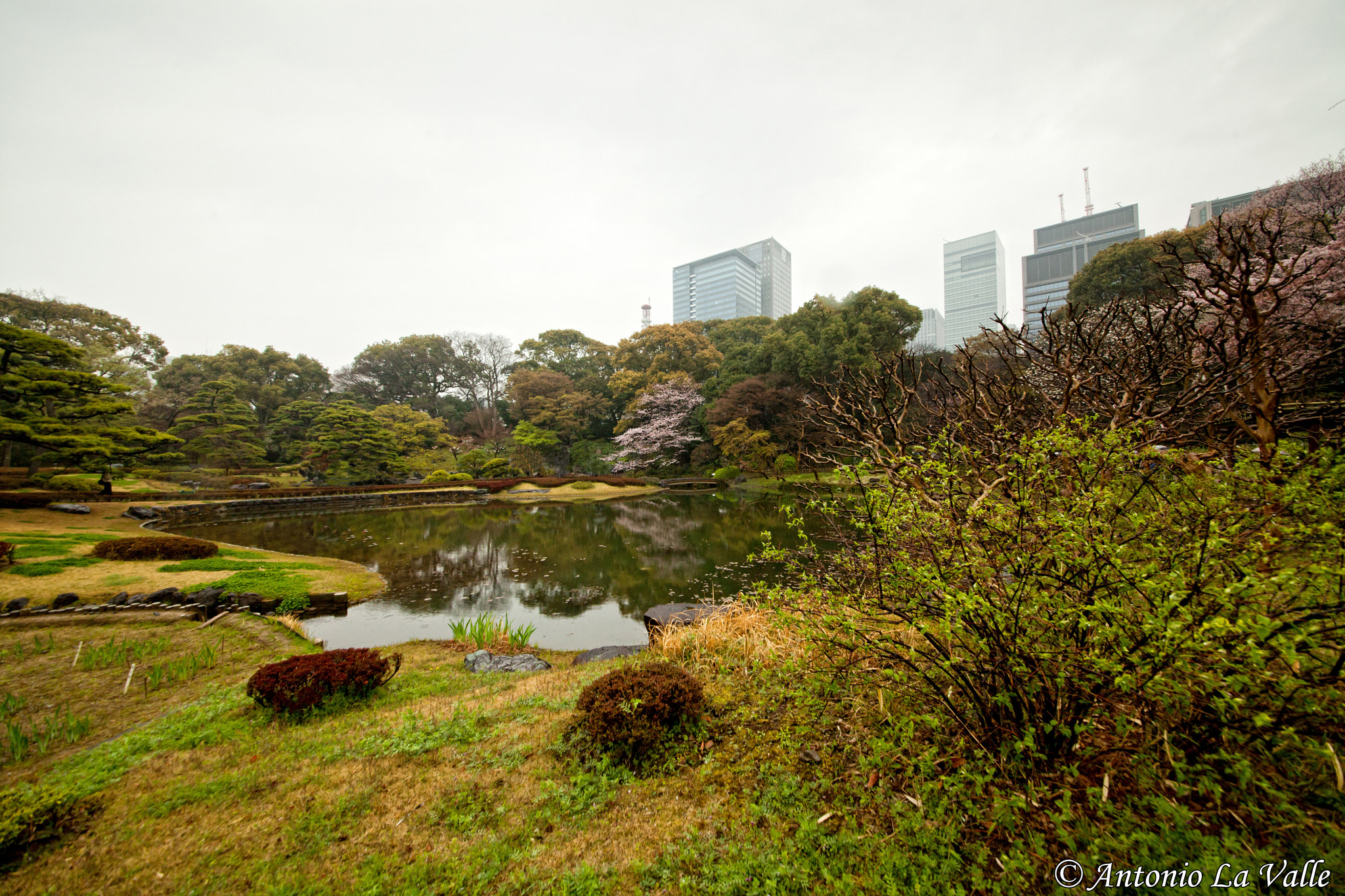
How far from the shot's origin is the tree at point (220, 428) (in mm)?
22453

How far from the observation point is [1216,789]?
4.99 ft

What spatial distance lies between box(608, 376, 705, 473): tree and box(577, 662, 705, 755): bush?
26131mm

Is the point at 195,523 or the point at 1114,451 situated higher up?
the point at 1114,451

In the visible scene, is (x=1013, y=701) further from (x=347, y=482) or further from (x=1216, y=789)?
(x=347, y=482)

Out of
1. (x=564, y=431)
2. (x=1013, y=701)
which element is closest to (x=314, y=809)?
(x=1013, y=701)

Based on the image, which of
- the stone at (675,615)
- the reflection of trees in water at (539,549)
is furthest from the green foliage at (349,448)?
the stone at (675,615)

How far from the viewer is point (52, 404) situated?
1478cm

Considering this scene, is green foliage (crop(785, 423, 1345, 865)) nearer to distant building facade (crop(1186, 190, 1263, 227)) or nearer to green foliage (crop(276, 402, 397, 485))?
green foliage (crop(276, 402, 397, 485))

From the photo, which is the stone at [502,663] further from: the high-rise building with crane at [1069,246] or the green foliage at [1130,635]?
the high-rise building with crane at [1069,246]

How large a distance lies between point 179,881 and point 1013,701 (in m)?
3.69

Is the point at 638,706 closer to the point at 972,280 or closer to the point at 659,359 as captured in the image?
the point at 659,359

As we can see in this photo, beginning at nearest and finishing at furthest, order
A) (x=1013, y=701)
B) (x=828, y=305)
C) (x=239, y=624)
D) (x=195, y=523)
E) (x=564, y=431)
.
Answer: (x=1013, y=701) → (x=239, y=624) → (x=195, y=523) → (x=828, y=305) → (x=564, y=431)

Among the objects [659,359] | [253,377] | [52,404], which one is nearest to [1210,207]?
[659,359]

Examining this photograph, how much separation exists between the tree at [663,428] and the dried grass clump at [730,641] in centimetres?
2437
